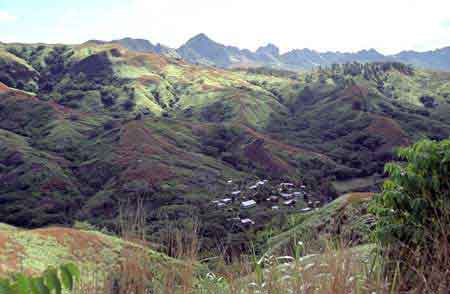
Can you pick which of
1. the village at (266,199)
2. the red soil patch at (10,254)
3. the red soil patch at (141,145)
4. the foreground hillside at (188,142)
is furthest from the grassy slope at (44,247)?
the red soil patch at (141,145)

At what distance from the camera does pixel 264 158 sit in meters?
113

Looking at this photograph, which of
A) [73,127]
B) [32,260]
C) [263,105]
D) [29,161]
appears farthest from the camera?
[263,105]

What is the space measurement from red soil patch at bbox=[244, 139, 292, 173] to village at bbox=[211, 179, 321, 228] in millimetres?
11244

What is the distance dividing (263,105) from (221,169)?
71.4 m

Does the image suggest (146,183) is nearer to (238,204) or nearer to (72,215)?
(72,215)

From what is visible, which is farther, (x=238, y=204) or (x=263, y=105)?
(x=263, y=105)

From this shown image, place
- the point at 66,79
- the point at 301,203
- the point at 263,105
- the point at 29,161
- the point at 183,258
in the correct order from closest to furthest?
the point at 183,258
the point at 301,203
the point at 29,161
the point at 263,105
the point at 66,79

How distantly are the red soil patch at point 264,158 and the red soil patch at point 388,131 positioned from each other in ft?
99.5

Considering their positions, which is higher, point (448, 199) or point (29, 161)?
point (448, 199)

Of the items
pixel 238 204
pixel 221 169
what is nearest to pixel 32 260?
pixel 238 204

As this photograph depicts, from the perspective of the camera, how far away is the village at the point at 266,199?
2869 inches

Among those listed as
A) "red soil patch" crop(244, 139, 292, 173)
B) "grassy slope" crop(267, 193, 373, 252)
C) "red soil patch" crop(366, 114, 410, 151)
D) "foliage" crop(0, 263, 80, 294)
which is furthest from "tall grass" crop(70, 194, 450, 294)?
"red soil patch" crop(366, 114, 410, 151)

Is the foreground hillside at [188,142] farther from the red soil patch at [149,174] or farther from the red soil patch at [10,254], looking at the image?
the red soil patch at [10,254]

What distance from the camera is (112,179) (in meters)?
94.5
